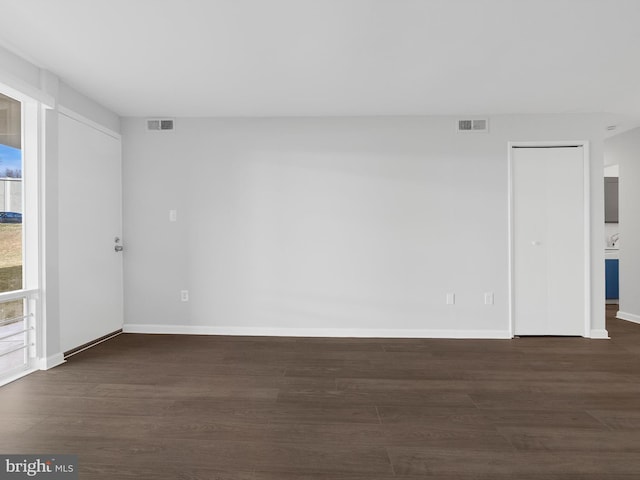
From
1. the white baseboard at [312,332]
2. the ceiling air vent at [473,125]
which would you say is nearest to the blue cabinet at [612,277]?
the white baseboard at [312,332]

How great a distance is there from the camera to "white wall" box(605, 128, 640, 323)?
15.5ft

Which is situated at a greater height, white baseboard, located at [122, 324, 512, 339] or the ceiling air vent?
the ceiling air vent

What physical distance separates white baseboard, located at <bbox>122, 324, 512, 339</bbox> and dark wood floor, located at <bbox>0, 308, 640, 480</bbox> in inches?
18.2

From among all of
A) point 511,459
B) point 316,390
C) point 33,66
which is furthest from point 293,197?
point 511,459

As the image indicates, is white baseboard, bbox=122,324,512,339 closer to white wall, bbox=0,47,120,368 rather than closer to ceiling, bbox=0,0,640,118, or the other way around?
white wall, bbox=0,47,120,368

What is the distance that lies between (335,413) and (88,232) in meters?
3.12

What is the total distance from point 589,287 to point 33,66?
5.92 meters

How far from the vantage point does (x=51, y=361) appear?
3.13 meters

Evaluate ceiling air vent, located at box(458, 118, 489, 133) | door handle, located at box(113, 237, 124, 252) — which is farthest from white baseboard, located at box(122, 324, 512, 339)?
ceiling air vent, located at box(458, 118, 489, 133)

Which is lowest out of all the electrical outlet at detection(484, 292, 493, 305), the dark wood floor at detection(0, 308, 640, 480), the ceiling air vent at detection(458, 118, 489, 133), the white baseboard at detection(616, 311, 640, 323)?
the dark wood floor at detection(0, 308, 640, 480)

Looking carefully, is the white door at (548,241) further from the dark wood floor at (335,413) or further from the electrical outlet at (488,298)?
the dark wood floor at (335,413)

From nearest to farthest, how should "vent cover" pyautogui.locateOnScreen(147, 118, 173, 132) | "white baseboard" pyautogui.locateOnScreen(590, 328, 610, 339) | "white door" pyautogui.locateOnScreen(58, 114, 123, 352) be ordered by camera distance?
1. "white door" pyautogui.locateOnScreen(58, 114, 123, 352)
2. "white baseboard" pyautogui.locateOnScreen(590, 328, 610, 339)
3. "vent cover" pyautogui.locateOnScreen(147, 118, 173, 132)

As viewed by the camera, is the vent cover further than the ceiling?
Answer: Yes

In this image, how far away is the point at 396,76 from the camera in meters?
3.13
